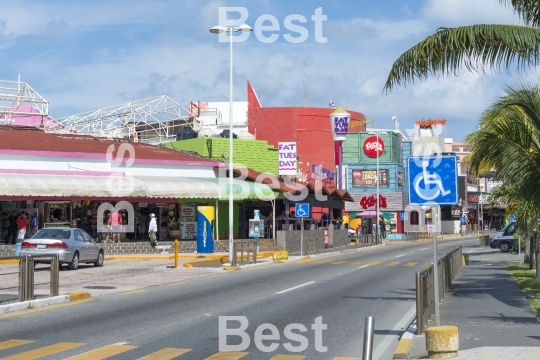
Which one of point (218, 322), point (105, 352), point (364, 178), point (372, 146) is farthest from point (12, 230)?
point (364, 178)

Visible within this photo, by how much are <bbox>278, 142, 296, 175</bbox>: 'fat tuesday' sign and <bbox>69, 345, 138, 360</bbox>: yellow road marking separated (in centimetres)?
4325

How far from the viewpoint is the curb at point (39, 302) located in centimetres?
1692

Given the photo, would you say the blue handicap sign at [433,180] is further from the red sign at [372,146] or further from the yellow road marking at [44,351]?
the red sign at [372,146]

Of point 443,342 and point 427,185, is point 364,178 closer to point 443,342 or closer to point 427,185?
point 427,185

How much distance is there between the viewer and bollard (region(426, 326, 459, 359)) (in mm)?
10883

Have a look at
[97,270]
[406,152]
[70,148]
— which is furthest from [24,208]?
[406,152]

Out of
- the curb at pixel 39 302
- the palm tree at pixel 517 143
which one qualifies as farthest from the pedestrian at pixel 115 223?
the palm tree at pixel 517 143

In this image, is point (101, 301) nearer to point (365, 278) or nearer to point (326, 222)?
point (365, 278)

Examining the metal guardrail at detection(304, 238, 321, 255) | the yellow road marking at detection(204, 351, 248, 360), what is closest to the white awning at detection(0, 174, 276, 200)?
the metal guardrail at detection(304, 238, 321, 255)

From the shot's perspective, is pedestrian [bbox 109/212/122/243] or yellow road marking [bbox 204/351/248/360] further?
pedestrian [bbox 109/212/122/243]

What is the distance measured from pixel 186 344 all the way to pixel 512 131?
993cm

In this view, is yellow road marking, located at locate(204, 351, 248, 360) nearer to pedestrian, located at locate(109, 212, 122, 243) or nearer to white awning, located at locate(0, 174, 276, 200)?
white awning, located at locate(0, 174, 276, 200)

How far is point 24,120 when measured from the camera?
2623 inches

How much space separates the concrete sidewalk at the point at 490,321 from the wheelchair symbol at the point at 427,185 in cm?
217
